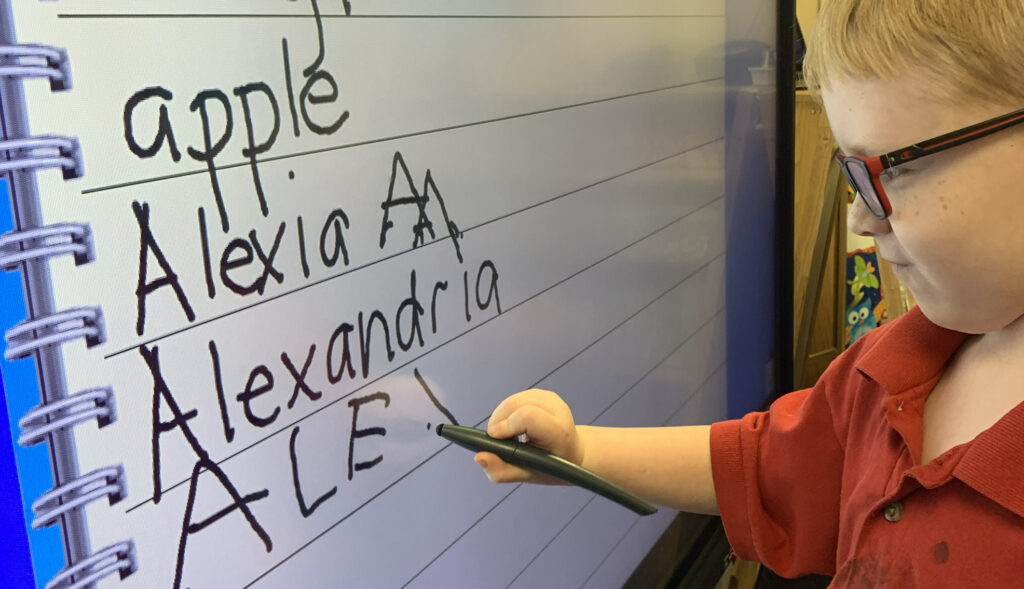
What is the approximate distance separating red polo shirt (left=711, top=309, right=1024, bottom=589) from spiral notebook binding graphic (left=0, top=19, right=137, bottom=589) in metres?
0.47

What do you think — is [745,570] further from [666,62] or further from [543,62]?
[543,62]

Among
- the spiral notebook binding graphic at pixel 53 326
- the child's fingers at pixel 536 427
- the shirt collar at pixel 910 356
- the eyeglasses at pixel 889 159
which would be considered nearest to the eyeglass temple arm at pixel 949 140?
the eyeglasses at pixel 889 159

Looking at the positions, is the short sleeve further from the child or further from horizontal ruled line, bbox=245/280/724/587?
horizontal ruled line, bbox=245/280/724/587

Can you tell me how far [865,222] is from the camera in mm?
581

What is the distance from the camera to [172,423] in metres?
0.46

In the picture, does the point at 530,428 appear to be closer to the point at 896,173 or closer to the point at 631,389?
the point at 896,173

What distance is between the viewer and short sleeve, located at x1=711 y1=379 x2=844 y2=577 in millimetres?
724

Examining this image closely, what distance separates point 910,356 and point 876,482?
9cm

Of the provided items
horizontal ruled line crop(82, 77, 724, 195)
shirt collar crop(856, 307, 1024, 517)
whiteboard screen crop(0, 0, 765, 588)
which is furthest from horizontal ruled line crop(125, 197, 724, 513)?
shirt collar crop(856, 307, 1024, 517)

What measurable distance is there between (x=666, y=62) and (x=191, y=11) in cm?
76

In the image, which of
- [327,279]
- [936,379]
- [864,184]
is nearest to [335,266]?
[327,279]

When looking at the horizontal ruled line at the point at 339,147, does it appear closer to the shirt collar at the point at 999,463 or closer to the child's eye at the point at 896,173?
the child's eye at the point at 896,173

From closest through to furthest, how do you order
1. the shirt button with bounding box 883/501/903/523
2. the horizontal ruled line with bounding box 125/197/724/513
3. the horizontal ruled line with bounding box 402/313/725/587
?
1. the horizontal ruled line with bounding box 125/197/724/513
2. the shirt button with bounding box 883/501/903/523
3. the horizontal ruled line with bounding box 402/313/725/587

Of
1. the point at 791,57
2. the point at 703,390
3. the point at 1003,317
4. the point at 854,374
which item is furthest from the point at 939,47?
the point at 791,57
